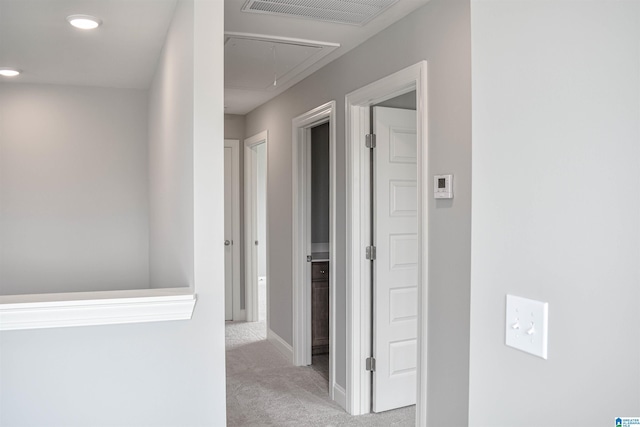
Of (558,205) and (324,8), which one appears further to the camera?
(324,8)

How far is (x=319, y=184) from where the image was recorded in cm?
508

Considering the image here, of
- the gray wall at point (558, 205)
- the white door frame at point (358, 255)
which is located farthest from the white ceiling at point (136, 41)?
the gray wall at point (558, 205)

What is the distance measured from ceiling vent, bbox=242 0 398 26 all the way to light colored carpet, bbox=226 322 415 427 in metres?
2.39

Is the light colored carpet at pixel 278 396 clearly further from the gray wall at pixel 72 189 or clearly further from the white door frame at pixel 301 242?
the gray wall at pixel 72 189

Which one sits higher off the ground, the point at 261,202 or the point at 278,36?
the point at 278,36

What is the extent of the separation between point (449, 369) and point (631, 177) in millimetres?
1802

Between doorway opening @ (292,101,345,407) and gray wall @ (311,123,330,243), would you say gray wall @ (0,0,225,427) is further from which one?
gray wall @ (311,123,330,243)

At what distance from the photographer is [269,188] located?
5121 millimetres

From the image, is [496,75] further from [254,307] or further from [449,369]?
[254,307]

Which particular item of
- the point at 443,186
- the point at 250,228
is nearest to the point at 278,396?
the point at 443,186

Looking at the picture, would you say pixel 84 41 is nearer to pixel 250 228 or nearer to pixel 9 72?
pixel 9 72

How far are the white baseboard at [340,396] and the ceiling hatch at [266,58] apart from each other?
226cm

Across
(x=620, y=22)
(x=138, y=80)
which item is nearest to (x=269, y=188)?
(x=138, y=80)

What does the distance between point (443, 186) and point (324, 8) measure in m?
1.07
